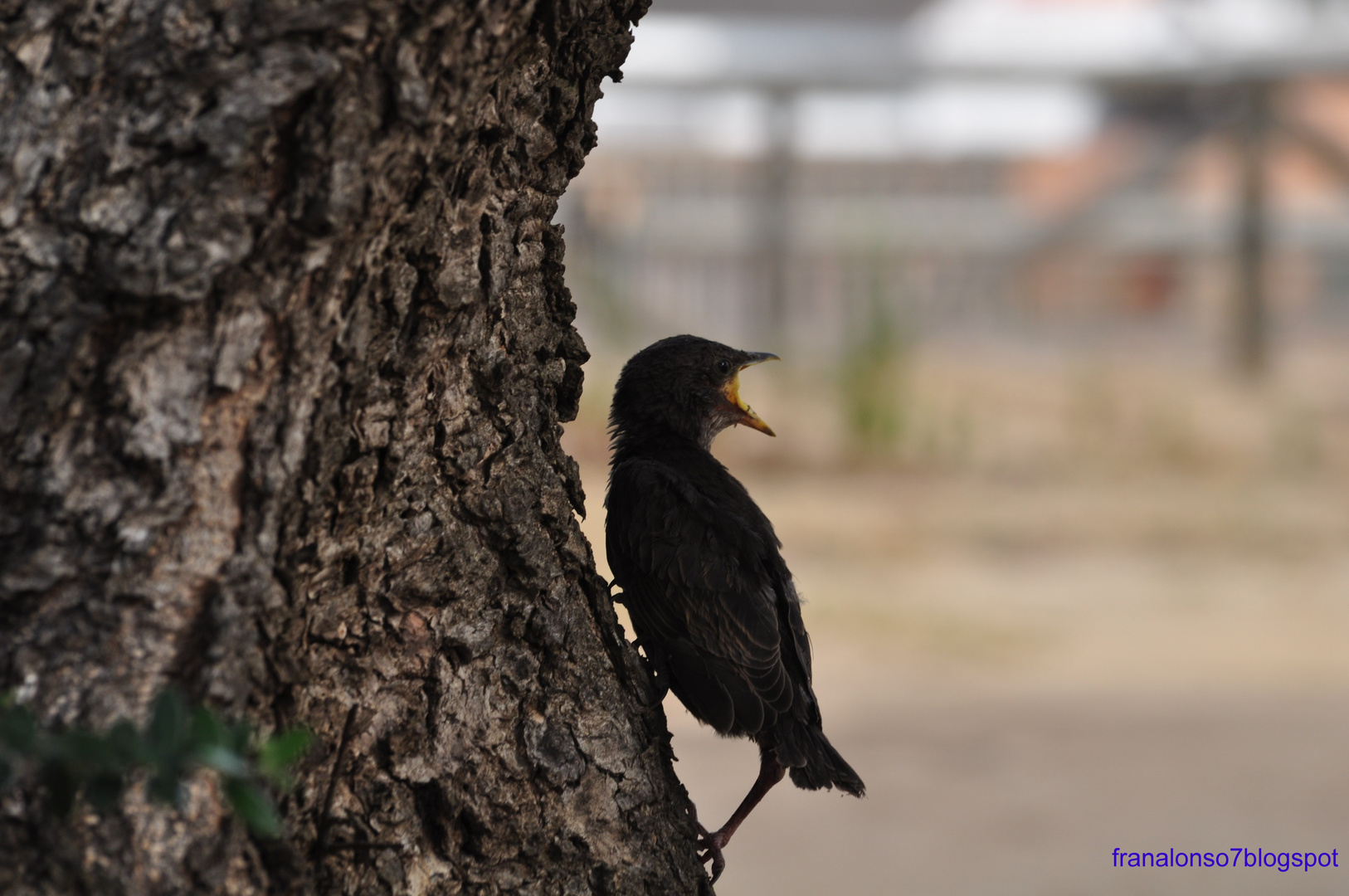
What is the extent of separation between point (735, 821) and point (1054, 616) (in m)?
5.06

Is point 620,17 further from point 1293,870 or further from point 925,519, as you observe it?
point 925,519

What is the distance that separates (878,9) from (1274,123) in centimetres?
346

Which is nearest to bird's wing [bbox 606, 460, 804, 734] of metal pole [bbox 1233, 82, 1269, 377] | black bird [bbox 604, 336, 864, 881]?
black bird [bbox 604, 336, 864, 881]

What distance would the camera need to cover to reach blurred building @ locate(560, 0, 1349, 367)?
10.5 metres

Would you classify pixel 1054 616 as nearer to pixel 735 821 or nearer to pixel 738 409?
pixel 738 409

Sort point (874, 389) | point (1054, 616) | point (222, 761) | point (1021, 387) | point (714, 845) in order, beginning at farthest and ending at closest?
1. point (1021, 387)
2. point (874, 389)
3. point (1054, 616)
4. point (714, 845)
5. point (222, 761)

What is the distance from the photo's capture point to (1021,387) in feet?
33.6

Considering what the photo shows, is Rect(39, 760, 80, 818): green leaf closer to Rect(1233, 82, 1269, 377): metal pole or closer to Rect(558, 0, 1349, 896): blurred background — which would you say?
Rect(558, 0, 1349, 896): blurred background

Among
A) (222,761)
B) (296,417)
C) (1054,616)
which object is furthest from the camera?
(1054,616)

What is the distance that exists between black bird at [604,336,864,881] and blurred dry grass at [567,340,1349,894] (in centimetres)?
237

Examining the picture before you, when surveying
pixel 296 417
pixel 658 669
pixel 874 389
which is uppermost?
pixel 874 389

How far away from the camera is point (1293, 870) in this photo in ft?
13.6

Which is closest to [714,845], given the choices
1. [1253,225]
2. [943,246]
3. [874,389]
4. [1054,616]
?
[1054,616]

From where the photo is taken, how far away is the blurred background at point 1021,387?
4.92m
